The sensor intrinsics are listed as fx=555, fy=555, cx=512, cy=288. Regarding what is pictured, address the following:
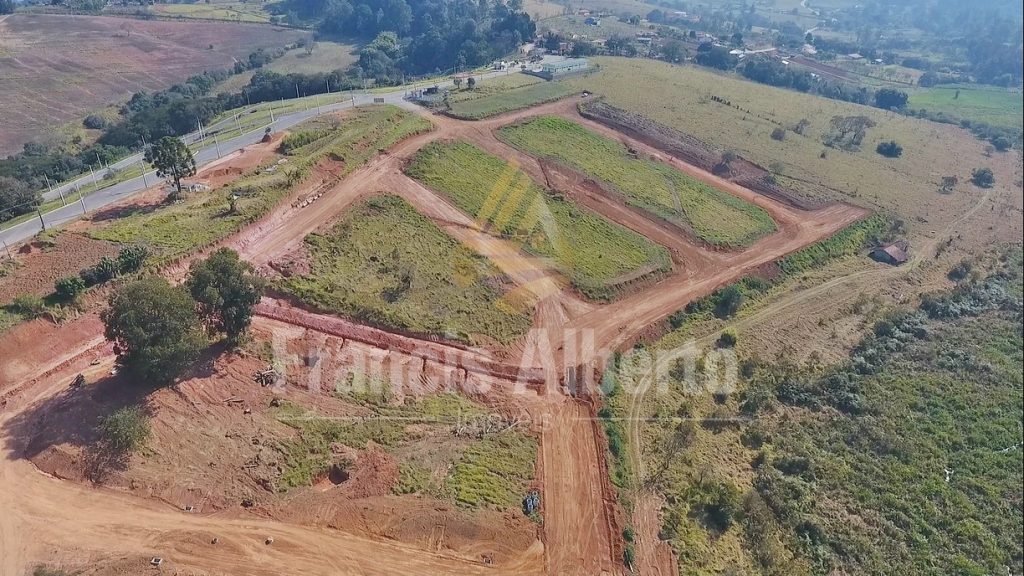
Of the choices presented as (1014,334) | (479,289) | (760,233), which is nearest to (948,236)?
(1014,334)

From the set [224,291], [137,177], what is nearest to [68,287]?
[224,291]

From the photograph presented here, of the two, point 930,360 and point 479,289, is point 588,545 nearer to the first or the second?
point 479,289

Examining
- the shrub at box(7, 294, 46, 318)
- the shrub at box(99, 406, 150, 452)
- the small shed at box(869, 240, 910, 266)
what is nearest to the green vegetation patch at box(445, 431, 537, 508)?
the shrub at box(99, 406, 150, 452)

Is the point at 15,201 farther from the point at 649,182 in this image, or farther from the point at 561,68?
the point at 561,68

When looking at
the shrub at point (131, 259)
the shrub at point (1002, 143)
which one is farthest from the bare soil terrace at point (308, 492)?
the shrub at point (1002, 143)

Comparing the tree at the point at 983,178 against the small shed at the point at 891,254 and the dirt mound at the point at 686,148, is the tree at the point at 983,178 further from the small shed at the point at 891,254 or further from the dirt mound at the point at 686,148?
→ the dirt mound at the point at 686,148
